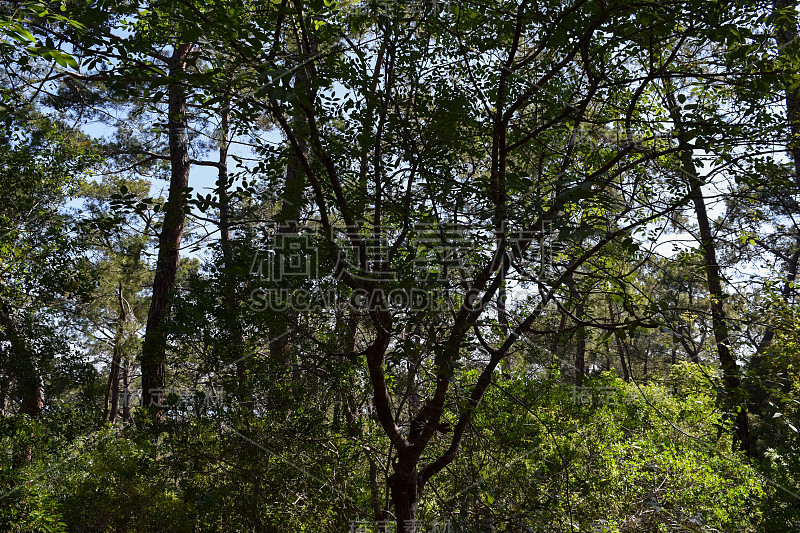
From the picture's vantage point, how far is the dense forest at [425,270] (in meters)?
2.50

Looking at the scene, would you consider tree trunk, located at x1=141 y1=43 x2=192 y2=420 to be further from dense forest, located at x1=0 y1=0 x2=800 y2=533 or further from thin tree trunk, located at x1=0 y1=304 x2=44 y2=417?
thin tree trunk, located at x1=0 y1=304 x2=44 y2=417

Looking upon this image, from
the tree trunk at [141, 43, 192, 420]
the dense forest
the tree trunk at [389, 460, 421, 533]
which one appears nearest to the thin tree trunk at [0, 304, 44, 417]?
the dense forest

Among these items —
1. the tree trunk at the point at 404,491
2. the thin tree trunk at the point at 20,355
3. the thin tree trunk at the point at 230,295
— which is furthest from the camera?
the thin tree trunk at the point at 20,355

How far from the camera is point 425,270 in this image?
2906 mm

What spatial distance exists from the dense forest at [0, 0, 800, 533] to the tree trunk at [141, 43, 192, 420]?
0.14ft

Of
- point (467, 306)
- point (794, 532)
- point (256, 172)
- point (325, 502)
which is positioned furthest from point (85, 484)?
point (794, 532)

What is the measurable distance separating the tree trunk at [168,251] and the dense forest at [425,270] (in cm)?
4

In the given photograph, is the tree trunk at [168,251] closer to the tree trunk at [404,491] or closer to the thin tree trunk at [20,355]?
the thin tree trunk at [20,355]

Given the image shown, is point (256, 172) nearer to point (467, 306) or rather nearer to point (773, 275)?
point (467, 306)

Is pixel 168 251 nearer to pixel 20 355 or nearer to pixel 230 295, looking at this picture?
pixel 230 295

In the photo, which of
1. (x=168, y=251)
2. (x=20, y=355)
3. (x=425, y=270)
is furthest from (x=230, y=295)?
(x=20, y=355)

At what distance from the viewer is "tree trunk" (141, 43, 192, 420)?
264 centimetres

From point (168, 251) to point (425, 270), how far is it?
1.78 m

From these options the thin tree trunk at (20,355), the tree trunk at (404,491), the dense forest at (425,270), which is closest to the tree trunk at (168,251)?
the dense forest at (425,270)
